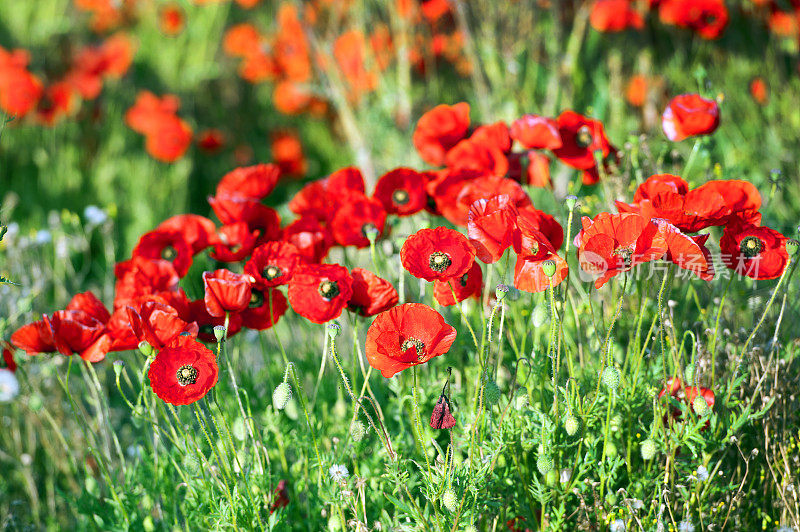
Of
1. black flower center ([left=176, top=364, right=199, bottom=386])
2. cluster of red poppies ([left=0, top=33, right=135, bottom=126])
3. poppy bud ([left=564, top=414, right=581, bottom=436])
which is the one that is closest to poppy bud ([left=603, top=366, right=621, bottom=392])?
poppy bud ([left=564, top=414, right=581, bottom=436])

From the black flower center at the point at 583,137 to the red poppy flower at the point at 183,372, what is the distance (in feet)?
3.76

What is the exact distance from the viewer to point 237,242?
6.16 feet

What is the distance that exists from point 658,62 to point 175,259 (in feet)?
11.3

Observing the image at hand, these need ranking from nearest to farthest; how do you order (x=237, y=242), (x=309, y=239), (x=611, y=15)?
(x=309, y=239), (x=237, y=242), (x=611, y=15)

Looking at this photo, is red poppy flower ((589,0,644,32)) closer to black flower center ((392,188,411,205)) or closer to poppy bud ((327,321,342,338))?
black flower center ((392,188,411,205))

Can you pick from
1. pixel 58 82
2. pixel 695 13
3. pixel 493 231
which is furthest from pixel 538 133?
pixel 58 82

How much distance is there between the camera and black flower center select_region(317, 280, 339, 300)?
58.2 inches

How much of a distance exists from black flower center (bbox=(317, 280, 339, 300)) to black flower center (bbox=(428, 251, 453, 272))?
0.20 m

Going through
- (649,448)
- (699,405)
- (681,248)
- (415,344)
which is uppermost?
(681,248)

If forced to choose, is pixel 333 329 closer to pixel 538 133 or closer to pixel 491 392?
pixel 491 392

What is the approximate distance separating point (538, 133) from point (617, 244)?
0.55m

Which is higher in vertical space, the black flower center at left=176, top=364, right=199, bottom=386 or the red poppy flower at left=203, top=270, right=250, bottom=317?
the red poppy flower at left=203, top=270, right=250, bottom=317

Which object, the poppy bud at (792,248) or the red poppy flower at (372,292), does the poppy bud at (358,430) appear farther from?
the poppy bud at (792,248)

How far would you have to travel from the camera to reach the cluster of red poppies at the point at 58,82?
12.6 feet
